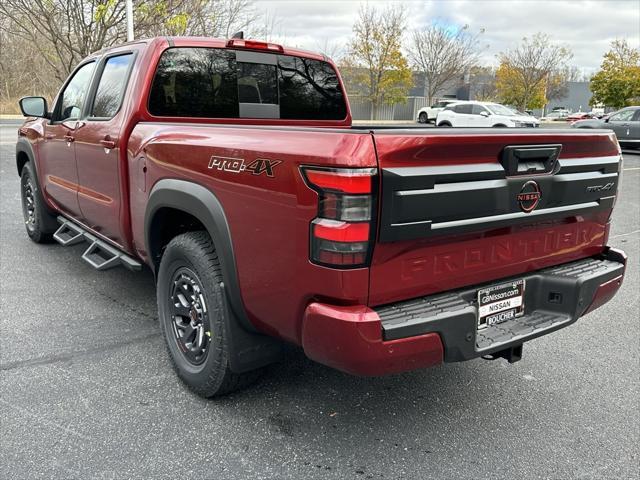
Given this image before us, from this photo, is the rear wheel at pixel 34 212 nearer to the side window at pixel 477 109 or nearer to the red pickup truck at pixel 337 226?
the red pickup truck at pixel 337 226

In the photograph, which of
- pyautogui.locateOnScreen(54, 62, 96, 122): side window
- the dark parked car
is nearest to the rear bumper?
pyautogui.locateOnScreen(54, 62, 96, 122): side window

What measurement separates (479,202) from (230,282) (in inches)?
46.4

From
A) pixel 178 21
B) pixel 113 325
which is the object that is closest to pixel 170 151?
pixel 113 325

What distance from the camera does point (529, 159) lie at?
2.41 m

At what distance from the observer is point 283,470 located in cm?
239

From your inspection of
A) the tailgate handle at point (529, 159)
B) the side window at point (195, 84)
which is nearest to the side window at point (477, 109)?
the side window at point (195, 84)

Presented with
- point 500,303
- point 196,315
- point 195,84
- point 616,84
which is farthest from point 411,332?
point 616,84

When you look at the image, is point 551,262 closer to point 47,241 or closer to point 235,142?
point 235,142

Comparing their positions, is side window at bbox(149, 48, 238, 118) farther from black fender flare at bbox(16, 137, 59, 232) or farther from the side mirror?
black fender flare at bbox(16, 137, 59, 232)

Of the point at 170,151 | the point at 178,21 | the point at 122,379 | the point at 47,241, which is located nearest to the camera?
the point at 170,151

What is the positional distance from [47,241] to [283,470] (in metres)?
4.64

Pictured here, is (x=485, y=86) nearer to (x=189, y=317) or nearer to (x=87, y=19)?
(x=87, y=19)

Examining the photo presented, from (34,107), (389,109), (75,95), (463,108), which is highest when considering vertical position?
(75,95)

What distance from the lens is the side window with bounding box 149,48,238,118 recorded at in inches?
139
